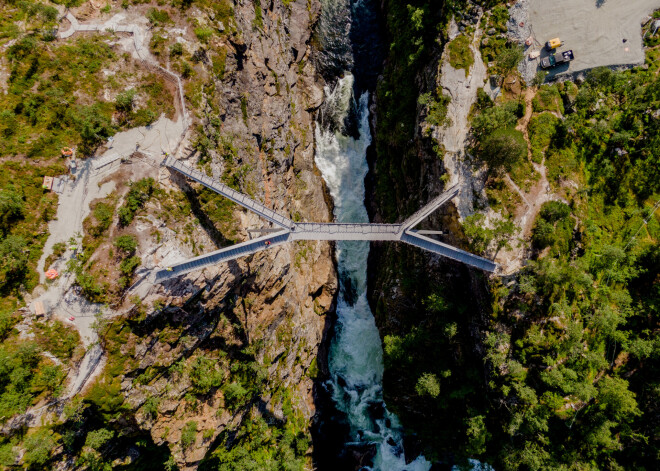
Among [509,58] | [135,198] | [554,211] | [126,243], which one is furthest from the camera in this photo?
[509,58]

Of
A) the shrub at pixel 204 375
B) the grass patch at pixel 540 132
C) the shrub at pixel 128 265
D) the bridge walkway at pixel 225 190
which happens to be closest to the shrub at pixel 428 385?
the shrub at pixel 204 375

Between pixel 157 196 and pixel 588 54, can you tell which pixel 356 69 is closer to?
pixel 588 54

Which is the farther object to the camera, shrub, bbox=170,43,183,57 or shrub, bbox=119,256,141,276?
shrub, bbox=170,43,183,57

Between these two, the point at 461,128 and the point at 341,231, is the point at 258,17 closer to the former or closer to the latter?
the point at 461,128

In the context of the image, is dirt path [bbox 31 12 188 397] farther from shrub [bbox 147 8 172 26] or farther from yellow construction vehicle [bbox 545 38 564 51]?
yellow construction vehicle [bbox 545 38 564 51]

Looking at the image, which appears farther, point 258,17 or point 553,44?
point 258,17

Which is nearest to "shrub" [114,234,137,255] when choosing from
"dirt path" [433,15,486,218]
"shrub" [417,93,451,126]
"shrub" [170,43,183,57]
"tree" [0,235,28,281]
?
"tree" [0,235,28,281]

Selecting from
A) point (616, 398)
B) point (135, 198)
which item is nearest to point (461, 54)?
point (135, 198)

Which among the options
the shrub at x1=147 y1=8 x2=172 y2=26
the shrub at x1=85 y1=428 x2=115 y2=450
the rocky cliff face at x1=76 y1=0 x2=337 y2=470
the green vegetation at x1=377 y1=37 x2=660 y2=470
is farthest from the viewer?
the shrub at x1=147 y1=8 x2=172 y2=26
